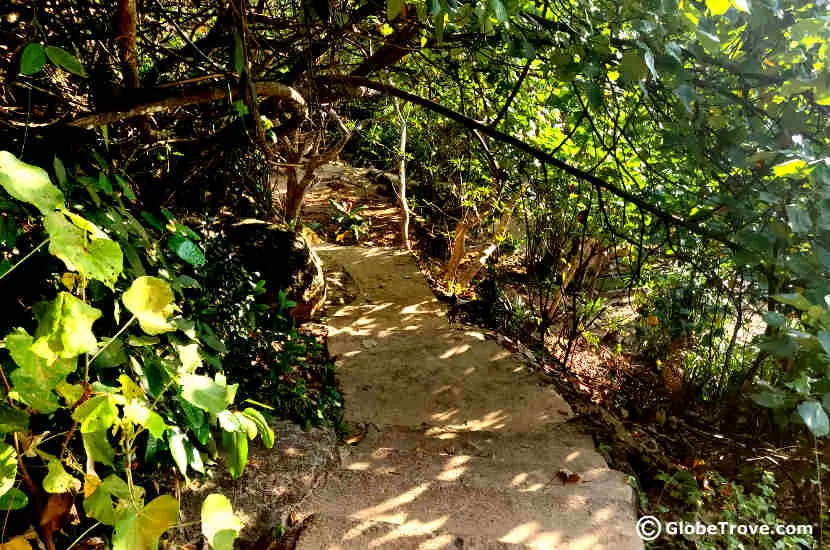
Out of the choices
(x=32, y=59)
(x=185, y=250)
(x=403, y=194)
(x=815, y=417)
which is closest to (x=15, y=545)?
(x=32, y=59)

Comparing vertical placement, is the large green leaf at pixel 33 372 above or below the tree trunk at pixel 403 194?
above

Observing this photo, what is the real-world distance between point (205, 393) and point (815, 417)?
1457mm

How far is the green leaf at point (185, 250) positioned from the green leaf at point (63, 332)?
40.2 inches

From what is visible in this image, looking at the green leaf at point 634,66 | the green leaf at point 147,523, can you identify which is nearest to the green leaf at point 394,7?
the green leaf at point 634,66

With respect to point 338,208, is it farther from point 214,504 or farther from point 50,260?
point 214,504

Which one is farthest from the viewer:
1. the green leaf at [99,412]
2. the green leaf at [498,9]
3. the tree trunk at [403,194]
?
the tree trunk at [403,194]

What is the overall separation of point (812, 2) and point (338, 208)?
19.2ft

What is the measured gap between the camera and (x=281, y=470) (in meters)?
2.23

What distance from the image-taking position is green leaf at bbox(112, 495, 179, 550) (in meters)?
0.81

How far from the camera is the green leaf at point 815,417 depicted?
4.33 ft

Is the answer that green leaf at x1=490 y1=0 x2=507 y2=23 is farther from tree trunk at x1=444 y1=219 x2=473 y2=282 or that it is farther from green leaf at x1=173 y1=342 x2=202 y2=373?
tree trunk at x1=444 y1=219 x2=473 y2=282

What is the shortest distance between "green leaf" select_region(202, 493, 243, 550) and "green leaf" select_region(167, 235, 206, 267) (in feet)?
3.52

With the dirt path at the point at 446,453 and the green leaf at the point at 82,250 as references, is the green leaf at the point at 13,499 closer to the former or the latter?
the green leaf at the point at 82,250

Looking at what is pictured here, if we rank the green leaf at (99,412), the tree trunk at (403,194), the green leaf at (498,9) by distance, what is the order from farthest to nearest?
the tree trunk at (403,194)
the green leaf at (498,9)
the green leaf at (99,412)
